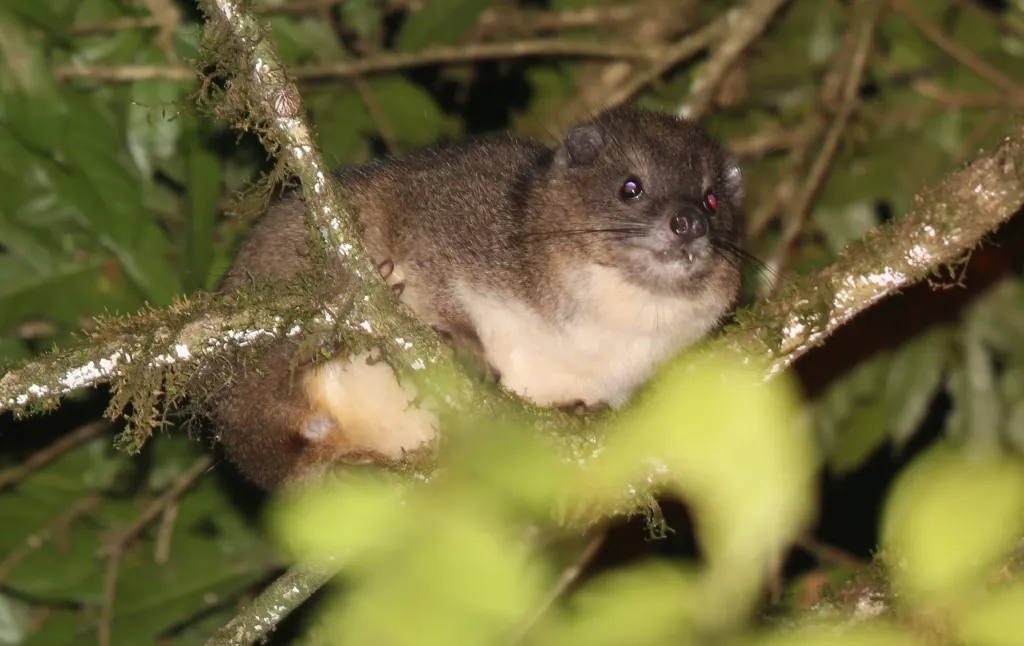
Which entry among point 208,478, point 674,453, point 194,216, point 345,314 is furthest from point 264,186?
point 674,453

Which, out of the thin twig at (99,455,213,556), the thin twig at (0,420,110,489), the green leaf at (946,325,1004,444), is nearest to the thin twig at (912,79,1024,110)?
the green leaf at (946,325,1004,444)

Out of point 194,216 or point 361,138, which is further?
point 361,138

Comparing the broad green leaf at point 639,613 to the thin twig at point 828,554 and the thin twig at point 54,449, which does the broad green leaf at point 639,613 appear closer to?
the thin twig at point 828,554

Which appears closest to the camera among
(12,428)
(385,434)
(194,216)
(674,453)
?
(674,453)

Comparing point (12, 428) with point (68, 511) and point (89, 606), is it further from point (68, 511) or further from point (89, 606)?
point (89, 606)

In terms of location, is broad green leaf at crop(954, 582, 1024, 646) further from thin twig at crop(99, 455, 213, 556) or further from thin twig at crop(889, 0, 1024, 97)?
thin twig at crop(889, 0, 1024, 97)
